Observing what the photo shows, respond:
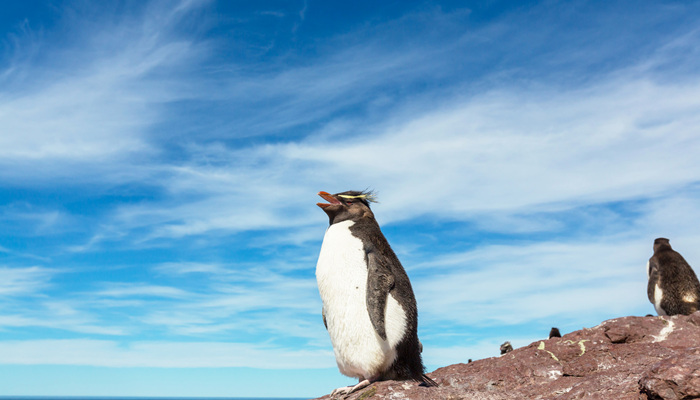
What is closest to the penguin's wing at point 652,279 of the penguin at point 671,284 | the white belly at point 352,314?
the penguin at point 671,284

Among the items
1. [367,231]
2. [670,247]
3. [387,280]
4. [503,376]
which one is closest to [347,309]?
[387,280]

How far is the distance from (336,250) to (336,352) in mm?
1304

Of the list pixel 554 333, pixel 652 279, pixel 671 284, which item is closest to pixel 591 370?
pixel 554 333

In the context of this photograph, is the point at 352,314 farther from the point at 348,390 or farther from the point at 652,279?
the point at 652,279

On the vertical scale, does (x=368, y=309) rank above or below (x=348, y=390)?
above

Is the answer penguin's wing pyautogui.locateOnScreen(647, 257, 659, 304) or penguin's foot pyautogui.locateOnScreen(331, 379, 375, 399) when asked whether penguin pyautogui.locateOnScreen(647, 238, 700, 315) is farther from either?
penguin's foot pyautogui.locateOnScreen(331, 379, 375, 399)

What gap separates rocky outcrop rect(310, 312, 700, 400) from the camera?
4320mm

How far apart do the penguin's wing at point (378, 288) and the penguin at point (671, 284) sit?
397 inches

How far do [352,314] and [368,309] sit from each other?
0.24 m

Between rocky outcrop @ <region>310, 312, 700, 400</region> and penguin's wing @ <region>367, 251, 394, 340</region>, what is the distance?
27.7 inches

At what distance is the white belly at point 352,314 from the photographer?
22.2 ft

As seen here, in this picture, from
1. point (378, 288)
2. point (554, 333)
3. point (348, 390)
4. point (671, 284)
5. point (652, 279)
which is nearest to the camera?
point (348, 390)

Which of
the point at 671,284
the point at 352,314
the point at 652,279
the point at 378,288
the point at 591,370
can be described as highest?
the point at 652,279

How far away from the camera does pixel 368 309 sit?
6.77 meters
